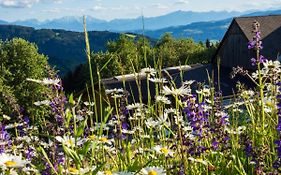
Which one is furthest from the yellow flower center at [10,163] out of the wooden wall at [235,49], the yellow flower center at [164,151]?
the wooden wall at [235,49]

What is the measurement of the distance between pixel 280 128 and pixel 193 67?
1270 inches

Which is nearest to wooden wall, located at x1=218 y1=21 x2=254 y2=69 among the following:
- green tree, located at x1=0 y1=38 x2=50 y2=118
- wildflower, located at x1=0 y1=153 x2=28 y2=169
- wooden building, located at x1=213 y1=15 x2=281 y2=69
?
wooden building, located at x1=213 y1=15 x2=281 y2=69

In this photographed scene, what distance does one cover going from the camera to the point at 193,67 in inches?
1367

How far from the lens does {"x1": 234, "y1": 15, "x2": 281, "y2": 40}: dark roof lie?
3725cm

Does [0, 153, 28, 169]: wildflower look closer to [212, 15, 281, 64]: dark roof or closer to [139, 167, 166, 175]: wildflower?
[139, 167, 166, 175]: wildflower

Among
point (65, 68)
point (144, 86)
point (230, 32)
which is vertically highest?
point (230, 32)

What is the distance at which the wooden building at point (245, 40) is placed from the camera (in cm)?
3697

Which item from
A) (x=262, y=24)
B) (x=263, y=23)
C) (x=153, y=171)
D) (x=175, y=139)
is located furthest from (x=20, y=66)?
(x=153, y=171)

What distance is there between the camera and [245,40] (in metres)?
37.4

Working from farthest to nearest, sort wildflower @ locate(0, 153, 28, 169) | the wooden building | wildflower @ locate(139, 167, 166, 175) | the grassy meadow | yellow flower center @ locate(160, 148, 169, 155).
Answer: the wooden building, yellow flower center @ locate(160, 148, 169, 155), the grassy meadow, wildflower @ locate(139, 167, 166, 175), wildflower @ locate(0, 153, 28, 169)

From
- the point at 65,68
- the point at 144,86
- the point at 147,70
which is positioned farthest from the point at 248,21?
Result: the point at 65,68

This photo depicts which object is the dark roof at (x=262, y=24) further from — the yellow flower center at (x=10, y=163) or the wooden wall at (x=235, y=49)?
the yellow flower center at (x=10, y=163)

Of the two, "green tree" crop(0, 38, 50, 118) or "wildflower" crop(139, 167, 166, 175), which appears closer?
"wildflower" crop(139, 167, 166, 175)

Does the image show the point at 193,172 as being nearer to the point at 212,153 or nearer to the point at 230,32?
the point at 212,153
